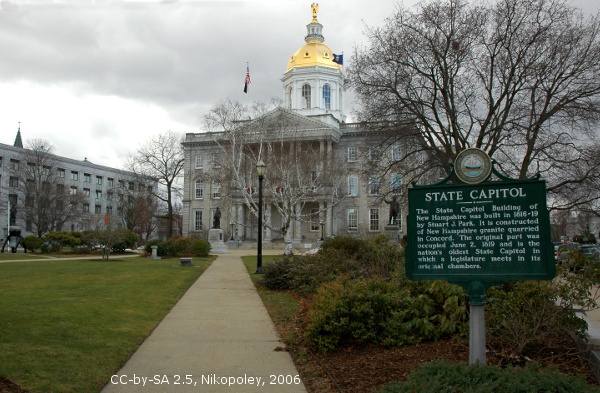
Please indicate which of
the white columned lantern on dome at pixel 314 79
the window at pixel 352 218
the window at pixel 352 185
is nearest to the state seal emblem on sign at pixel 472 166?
the window at pixel 352 218

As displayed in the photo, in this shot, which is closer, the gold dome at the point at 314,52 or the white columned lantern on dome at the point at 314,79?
the white columned lantern on dome at the point at 314,79

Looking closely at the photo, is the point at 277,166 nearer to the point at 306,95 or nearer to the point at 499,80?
the point at 499,80

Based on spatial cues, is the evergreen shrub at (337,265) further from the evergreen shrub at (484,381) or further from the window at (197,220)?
the window at (197,220)

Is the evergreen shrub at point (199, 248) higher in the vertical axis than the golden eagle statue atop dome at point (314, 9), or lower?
lower

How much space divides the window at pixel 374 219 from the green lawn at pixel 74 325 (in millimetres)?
50298

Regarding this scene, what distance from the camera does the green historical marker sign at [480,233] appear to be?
582 cm

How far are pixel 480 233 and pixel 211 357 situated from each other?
4416mm

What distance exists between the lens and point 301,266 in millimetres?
16875

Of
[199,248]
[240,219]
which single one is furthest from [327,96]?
[199,248]

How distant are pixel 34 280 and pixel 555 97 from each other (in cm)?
2320

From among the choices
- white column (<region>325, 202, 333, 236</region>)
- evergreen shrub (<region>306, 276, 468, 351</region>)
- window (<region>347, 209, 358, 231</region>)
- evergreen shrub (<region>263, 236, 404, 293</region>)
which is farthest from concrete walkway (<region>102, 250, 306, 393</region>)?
window (<region>347, 209, 358, 231</region>)

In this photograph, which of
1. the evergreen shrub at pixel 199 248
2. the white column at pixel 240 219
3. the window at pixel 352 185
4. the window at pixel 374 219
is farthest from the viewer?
the window at pixel 352 185

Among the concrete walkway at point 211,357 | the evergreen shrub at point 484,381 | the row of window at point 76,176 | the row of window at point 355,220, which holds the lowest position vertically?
the concrete walkway at point 211,357

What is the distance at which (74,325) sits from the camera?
9336 millimetres
